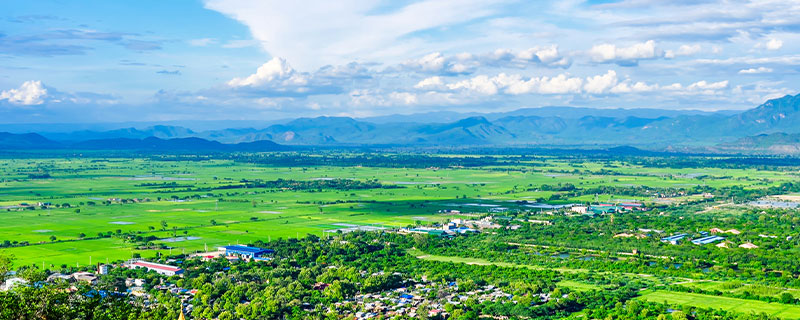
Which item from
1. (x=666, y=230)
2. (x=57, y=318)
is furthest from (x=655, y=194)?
(x=57, y=318)

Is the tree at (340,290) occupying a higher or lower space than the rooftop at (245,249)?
lower

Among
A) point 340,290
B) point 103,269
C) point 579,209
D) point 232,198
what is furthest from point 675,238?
point 232,198

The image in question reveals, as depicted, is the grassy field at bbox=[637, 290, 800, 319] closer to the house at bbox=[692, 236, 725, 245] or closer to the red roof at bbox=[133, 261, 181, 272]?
the house at bbox=[692, 236, 725, 245]

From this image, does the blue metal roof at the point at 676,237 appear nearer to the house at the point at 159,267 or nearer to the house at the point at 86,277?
the house at the point at 159,267

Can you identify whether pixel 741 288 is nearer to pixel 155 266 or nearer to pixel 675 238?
pixel 675 238

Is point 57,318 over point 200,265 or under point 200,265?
over

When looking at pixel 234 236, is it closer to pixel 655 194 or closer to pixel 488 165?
pixel 655 194

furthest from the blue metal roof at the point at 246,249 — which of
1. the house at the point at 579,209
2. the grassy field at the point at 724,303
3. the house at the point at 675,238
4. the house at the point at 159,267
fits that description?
the house at the point at 579,209
